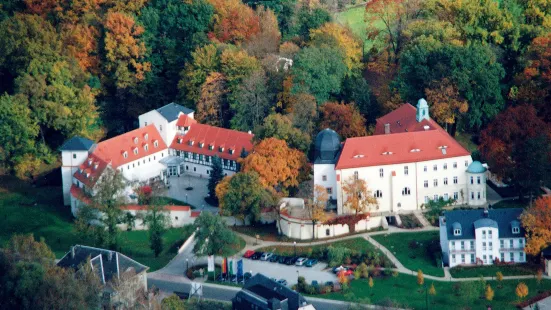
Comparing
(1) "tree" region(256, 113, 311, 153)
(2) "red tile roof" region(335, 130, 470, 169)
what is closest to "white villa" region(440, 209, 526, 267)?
(2) "red tile roof" region(335, 130, 470, 169)

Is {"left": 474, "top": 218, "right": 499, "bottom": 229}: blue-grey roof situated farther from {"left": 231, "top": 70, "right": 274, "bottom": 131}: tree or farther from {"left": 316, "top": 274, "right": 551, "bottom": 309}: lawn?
{"left": 231, "top": 70, "right": 274, "bottom": 131}: tree

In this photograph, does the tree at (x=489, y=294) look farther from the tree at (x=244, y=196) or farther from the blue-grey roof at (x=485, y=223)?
the tree at (x=244, y=196)

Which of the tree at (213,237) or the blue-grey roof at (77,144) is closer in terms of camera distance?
the tree at (213,237)

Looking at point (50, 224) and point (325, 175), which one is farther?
point (50, 224)

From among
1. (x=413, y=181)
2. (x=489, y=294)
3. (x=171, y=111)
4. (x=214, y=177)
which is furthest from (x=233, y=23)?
(x=489, y=294)

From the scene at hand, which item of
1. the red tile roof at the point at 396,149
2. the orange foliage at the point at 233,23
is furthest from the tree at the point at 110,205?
the orange foliage at the point at 233,23

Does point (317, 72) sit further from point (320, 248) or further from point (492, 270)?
point (492, 270)
